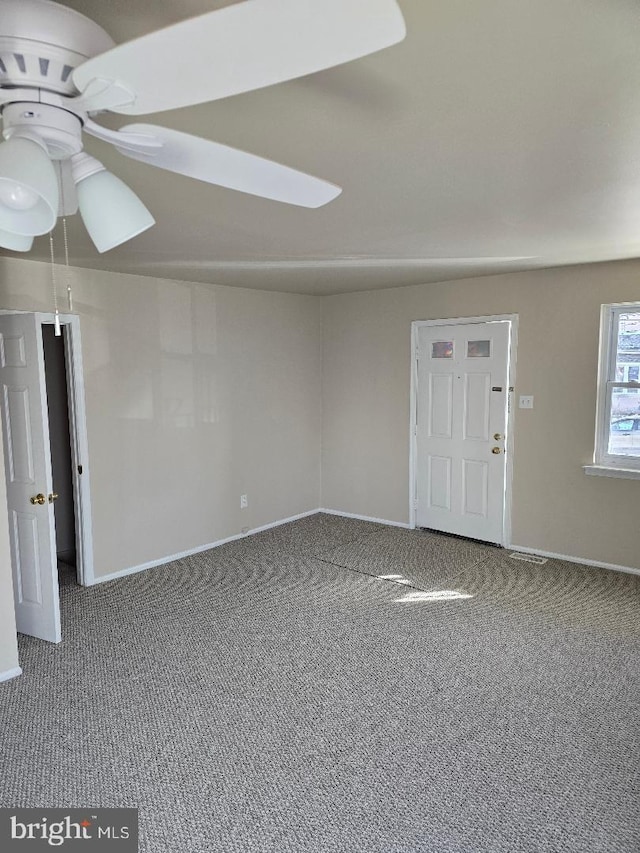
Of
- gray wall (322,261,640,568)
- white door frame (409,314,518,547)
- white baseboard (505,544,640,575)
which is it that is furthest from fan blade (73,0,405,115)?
white baseboard (505,544,640,575)

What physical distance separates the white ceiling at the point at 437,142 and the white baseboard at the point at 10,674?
2361mm

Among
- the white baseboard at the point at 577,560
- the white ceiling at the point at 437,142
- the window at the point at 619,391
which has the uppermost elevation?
the white ceiling at the point at 437,142

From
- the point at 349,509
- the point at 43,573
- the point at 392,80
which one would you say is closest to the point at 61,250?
the point at 43,573

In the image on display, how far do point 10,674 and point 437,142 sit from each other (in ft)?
10.7

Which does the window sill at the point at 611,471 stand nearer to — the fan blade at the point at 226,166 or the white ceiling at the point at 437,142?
the white ceiling at the point at 437,142

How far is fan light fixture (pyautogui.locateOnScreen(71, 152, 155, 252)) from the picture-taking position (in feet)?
4.06

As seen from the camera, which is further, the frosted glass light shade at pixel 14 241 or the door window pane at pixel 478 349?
the door window pane at pixel 478 349

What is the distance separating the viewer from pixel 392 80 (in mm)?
1440

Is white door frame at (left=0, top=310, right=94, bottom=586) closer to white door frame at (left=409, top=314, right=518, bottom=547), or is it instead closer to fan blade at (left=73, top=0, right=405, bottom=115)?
white door frame at (left=409, top=314, right=518, bottom=547)

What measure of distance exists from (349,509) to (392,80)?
5.08 metres

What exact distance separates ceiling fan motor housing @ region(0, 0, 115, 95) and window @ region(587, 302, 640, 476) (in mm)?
4260

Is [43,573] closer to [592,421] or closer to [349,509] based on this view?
[349,509]

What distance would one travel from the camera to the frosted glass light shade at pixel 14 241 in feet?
4.49

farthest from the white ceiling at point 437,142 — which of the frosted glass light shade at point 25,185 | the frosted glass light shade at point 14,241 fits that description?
the frosted glass light shade at point 14,241
